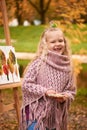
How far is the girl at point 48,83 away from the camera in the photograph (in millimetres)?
3381

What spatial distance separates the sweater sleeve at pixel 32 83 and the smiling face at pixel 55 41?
6.4 inches

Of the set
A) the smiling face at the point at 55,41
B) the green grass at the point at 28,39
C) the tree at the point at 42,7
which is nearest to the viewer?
the smiling face at the point at 55,41

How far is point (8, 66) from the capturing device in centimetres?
470

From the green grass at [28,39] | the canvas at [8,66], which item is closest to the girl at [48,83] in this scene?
the canvas at [8,66]

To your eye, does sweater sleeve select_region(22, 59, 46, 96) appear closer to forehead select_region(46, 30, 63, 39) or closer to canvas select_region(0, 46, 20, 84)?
forehead select_region(46, 30, 63, 39)

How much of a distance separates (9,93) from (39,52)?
4960 millimetres

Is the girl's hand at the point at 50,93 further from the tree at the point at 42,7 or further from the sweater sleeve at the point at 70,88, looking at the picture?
the tree at the point at 42,7

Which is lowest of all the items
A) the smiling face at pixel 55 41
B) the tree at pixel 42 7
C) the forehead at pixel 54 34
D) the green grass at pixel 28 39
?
the green grass at pixel 28 39

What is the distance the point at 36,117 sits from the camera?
3.42 metres

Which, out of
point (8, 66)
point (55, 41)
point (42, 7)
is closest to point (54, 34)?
point (55, 41)

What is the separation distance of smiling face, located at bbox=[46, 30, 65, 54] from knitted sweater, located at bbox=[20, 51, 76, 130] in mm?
52

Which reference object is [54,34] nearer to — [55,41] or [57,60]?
[55,41]

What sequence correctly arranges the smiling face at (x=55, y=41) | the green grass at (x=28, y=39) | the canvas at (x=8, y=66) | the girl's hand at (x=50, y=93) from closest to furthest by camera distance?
the girl's hand at (x=50, y=93)
the smiling face at (x=55, y=41)
the canvas at (x=8, y=66)
the green grass at (x=28, y=39)

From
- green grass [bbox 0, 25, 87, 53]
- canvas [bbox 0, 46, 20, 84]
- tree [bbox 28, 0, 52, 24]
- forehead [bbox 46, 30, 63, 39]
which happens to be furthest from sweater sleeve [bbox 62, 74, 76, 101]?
tree [bbox 28, 0, 52, 24]
